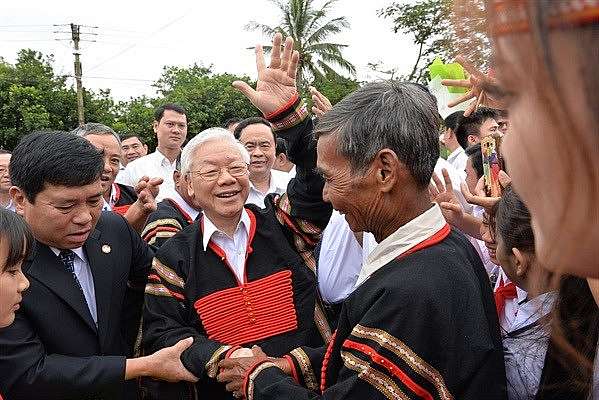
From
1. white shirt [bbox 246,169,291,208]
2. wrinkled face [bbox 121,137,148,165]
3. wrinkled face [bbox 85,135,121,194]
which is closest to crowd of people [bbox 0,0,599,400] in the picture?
wrinkled face [bbox 85,135,121,194]

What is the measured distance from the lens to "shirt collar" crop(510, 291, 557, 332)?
2.02 m

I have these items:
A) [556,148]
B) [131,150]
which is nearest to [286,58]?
[556,148]

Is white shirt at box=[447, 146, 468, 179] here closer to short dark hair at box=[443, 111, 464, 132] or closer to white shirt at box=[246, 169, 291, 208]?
short dark hair at box=[443, 111, 464, 132]

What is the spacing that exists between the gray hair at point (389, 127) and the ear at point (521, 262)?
568mm

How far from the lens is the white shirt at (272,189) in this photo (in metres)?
5.94

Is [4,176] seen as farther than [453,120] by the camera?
No

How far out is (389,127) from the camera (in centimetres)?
194

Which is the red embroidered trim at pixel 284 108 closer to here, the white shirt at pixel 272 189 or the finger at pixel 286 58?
the finger at pixel 286 58

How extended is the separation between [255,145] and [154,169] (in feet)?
5.39

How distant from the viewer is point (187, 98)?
28.4 m

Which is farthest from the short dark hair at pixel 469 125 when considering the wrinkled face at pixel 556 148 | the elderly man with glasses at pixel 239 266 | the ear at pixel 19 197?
the wrinkled face at pixel 556 148

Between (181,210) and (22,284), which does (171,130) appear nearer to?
(181,210)

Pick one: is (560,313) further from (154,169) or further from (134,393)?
(154,169)

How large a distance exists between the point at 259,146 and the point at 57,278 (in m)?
3.56
